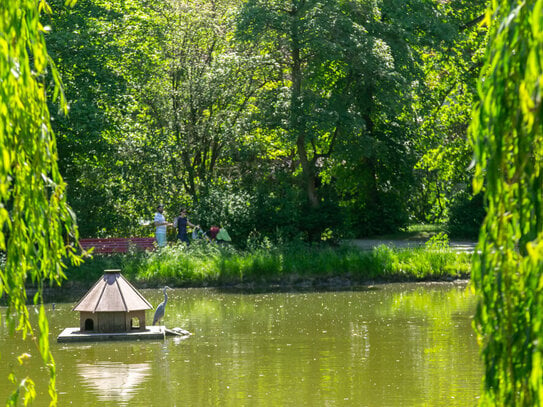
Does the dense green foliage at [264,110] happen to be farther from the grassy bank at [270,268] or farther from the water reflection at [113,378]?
the water reflection at [113,378]

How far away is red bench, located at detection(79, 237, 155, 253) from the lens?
29.7m

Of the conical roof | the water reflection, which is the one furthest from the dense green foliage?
the water reflection

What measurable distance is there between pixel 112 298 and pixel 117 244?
1038 centimetres

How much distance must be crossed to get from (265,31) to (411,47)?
564 centimetres

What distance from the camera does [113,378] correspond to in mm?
15469

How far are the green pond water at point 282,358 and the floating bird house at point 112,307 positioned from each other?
72 centimetres

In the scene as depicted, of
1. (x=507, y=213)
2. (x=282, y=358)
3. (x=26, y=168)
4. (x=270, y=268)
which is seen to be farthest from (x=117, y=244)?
(x=507, y=213)

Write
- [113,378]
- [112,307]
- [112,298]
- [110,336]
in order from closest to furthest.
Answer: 1. [113,378]
2. [110,336]
3. [112,307]
4. [112,298]

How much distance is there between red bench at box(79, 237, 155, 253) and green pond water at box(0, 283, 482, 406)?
201 inches

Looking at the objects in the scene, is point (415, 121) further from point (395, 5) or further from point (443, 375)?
point (443, 375)

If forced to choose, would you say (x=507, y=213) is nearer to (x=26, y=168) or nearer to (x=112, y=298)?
(x=26, y=168)

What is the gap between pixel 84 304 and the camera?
1923cm

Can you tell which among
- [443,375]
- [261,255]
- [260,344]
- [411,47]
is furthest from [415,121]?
[443,375]

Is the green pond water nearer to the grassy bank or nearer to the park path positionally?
the grassy bank
